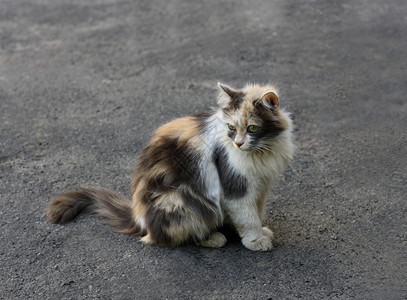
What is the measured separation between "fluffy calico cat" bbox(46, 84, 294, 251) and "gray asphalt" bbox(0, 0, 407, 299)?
212 millimetres

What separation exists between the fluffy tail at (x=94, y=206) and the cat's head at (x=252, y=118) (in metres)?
1.25

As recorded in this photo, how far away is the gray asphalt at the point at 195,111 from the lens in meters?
4.28

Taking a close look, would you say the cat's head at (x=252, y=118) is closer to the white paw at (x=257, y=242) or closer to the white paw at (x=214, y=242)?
the white paw at (x=257, y=242)

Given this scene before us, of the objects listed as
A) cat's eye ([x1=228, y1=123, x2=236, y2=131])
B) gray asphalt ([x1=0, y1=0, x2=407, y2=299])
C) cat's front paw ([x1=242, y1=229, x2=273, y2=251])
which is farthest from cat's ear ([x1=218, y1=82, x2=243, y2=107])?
gray asphalt ([x1=0, y1=0, x2=407, y2=299])

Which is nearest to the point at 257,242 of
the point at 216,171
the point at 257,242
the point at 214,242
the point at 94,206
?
the point at 257,242

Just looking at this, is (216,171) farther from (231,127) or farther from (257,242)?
(257,242)

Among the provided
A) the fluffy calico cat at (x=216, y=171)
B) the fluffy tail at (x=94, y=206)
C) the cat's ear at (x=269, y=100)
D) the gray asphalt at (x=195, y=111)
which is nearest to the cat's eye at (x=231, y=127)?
the fluffy calico cat at (x=216, y=171)

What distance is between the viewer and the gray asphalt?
14.0 feet

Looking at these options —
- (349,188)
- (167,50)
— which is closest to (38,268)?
(349,188)

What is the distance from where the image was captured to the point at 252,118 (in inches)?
164

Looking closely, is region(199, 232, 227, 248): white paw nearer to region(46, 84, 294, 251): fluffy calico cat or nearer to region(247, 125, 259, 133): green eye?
region(46, 84, 294, 251): fluffy calico cat

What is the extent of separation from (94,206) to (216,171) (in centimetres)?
123

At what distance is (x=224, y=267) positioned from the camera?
4.35 meters

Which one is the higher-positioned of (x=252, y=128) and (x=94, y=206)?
(x=252, y=128)
